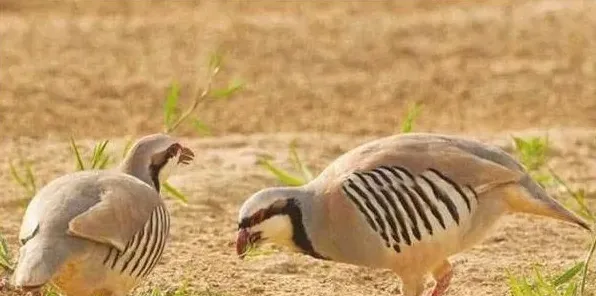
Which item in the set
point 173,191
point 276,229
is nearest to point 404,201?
point 276,229

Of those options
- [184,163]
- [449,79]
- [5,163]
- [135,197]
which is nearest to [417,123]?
[449,79]

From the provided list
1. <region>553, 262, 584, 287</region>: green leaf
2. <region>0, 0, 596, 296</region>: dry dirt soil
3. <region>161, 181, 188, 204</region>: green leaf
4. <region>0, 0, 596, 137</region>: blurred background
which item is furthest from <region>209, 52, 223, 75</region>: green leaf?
<region>0, 0, 596, 137</region>: blurred background

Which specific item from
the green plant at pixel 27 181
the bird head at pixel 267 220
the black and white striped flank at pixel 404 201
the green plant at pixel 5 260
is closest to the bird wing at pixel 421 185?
the black and white striped flank at pixel 404 201

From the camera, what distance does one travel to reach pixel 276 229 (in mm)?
5359

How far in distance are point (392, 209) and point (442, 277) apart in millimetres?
450

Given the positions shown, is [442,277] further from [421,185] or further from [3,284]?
[3,284]

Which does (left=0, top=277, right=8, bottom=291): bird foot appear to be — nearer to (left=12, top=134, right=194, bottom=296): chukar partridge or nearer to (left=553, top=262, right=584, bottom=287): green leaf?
(left=12, top=134, right=194, bottom=296): chukar partridge

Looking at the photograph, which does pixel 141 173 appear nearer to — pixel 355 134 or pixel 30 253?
pixel 30 253

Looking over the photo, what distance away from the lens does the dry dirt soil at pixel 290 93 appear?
6.39 metres

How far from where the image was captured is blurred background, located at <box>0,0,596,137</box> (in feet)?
31.1

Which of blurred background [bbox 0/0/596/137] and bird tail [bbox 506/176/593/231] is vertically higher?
bird tail [bbox 506/176/593/231]

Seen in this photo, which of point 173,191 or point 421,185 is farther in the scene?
point 173,191

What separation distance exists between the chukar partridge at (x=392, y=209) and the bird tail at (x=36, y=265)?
0.78m

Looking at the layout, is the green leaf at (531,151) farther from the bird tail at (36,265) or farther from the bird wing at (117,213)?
the bird tail at (36,265)
